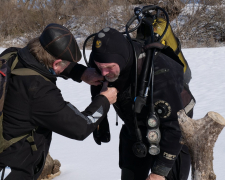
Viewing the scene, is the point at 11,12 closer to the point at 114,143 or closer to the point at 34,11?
the point at 34,11

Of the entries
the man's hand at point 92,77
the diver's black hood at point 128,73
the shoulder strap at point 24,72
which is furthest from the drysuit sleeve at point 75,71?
the shoulder strap at point 24,72

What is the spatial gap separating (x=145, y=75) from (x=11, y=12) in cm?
1880

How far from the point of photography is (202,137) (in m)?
1.85

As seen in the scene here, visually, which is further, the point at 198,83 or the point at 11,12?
the point at 11,12

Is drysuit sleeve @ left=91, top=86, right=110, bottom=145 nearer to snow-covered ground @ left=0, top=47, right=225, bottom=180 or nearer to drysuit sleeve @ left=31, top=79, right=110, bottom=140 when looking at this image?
drysuit sleeve @ left=31, top=79, right=110, bottom=140

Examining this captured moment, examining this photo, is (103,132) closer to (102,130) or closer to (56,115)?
(102,130)

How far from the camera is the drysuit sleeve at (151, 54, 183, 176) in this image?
2113mm

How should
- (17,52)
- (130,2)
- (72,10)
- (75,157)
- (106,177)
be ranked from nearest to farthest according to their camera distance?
(17,52)
(106,177)
(75,157)
(130,2)
(72,10)

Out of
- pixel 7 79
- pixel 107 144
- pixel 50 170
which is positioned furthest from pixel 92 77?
pixel 107 144

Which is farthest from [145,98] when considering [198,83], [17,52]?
[198,83]

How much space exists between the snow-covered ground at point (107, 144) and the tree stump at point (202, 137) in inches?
79.2

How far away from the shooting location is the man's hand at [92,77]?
97.4 inches

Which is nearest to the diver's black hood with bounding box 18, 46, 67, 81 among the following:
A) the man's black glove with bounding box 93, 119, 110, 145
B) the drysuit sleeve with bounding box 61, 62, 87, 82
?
the drysuit sleeve with bounding box 61, 62, 87, 82

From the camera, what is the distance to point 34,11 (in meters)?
20.0
